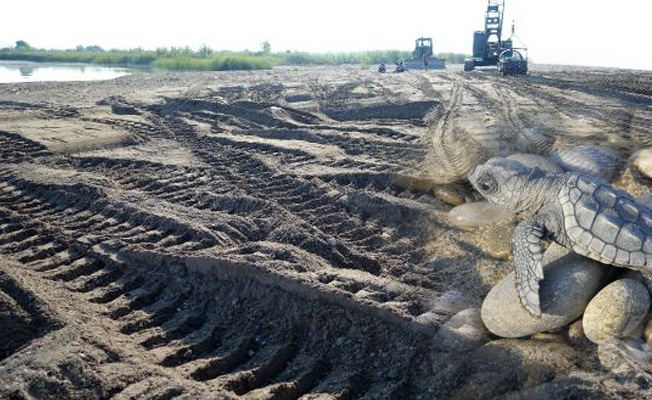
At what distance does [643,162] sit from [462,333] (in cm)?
310

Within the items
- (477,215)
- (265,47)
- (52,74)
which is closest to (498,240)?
(477,215)

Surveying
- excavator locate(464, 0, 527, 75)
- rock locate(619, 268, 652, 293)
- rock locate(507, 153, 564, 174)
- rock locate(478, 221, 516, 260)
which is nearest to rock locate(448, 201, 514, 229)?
rock locate(478, 221, 516, 260)

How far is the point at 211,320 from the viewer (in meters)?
3.20

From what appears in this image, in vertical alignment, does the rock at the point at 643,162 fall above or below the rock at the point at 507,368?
above

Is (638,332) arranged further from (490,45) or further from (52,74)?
(52,74)

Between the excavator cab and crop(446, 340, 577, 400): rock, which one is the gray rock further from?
the excavator cab

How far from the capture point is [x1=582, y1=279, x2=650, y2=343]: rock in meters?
2.60

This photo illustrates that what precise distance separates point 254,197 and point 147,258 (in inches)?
63.1

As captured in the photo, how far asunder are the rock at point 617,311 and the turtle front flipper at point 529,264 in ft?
1.08

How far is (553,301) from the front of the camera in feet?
9.45

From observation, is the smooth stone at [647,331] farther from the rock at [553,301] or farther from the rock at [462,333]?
the rock at [462,333]

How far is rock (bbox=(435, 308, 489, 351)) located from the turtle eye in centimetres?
116

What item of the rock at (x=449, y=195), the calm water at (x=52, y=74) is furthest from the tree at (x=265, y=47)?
the rock at (x=449, y=195)

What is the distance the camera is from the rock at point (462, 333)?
2869 millimetres
